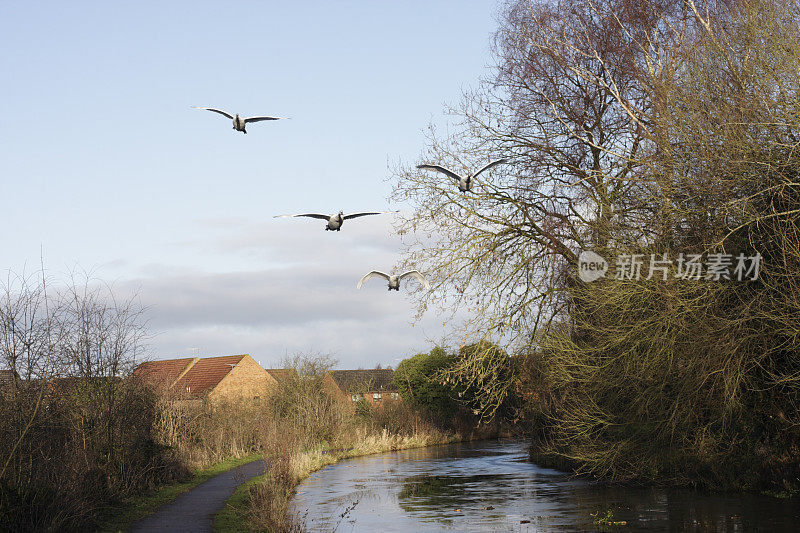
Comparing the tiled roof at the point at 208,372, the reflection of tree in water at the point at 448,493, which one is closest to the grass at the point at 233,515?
the reflection of tree in water at the point at 448,493

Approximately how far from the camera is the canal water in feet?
47.3

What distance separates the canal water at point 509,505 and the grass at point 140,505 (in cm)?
302

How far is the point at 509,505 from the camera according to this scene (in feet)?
58.4

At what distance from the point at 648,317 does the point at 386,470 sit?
15.6 metres

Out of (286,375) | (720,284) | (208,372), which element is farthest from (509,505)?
(208,372)

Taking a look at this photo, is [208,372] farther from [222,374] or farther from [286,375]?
[286,375]

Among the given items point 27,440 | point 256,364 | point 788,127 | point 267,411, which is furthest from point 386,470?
point 256,364

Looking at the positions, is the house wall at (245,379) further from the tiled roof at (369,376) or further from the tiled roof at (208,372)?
the tiled roof at (369,376)

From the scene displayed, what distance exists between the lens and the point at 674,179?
45.9 feet

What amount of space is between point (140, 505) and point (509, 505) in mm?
8249

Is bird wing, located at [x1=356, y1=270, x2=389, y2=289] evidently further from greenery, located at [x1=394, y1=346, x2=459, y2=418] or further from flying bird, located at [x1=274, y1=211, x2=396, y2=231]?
greenery, located at [x1=394, y1=346, x2=459, y2=418]

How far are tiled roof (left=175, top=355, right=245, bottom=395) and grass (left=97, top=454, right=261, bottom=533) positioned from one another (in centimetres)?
3259

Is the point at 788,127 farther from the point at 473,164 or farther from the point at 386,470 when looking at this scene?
the point at 386,470

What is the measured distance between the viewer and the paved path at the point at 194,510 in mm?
13664
